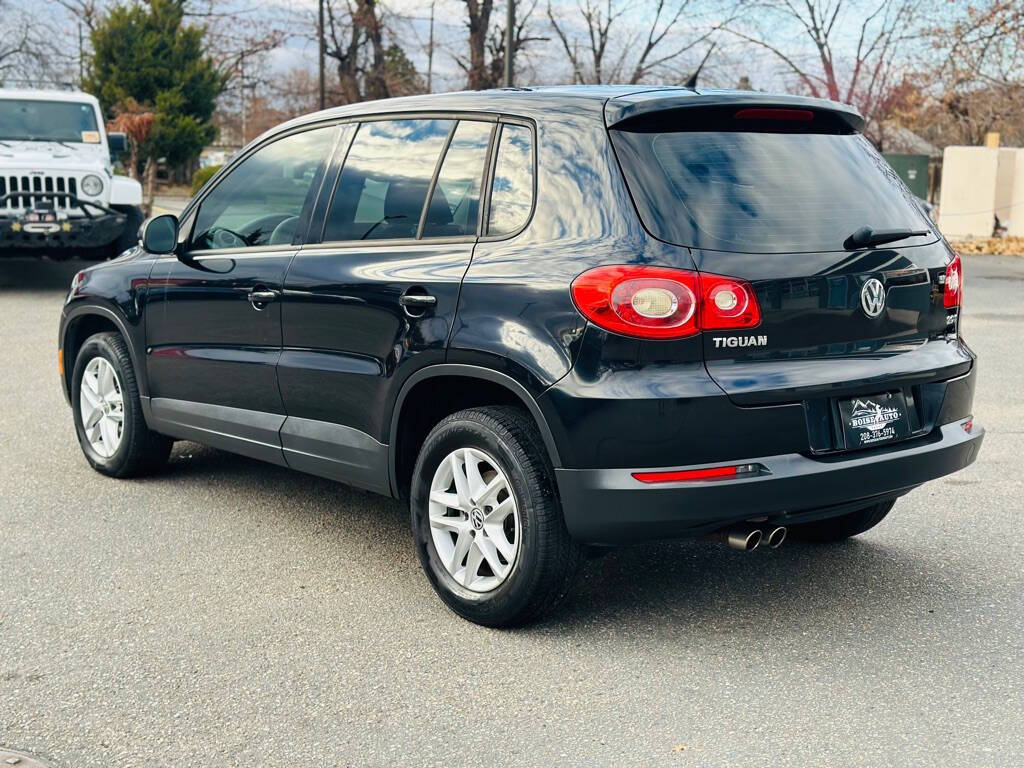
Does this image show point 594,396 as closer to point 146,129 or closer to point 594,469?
point 594,469

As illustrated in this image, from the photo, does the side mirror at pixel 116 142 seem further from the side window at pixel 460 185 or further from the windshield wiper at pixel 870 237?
the windshield wiper at pixel 870 237

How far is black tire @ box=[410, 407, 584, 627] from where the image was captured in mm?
3965

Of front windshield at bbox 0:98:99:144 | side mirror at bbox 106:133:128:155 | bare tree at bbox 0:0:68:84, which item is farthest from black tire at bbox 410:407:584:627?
bare tree at bbox 0:0:68:84

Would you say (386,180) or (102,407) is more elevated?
(386,180)

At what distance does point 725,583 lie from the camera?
4.66 meters

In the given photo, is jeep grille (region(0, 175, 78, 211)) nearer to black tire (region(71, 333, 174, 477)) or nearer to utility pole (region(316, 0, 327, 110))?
black tire (region(71, 333, 174, 477))

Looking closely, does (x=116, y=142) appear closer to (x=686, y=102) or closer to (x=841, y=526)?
(x=841, y=526)

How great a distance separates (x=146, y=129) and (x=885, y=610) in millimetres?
32629

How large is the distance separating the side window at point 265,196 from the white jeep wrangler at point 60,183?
9.07 metres

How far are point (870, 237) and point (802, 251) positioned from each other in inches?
11.3

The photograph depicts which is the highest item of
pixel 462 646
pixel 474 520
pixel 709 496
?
pixel 709 496

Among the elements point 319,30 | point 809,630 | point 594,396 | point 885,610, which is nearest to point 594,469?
point 594,396

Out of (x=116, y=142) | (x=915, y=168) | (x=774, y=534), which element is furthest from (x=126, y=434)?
(x=915, y=168)

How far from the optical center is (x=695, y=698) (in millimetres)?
3648
